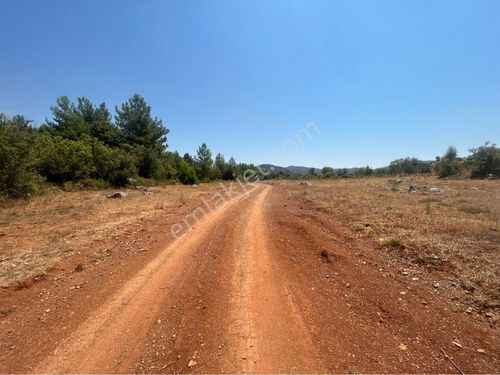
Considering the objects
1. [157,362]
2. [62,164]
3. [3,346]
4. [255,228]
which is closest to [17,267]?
[3,346]

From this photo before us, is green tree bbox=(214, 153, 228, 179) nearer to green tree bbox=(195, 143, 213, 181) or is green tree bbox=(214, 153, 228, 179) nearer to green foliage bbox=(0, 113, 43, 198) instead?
green tree bbox=(195, 143, 213, 181)

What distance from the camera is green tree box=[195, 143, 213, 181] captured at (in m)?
49.4

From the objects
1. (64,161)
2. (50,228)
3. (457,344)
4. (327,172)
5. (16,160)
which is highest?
(64,161)

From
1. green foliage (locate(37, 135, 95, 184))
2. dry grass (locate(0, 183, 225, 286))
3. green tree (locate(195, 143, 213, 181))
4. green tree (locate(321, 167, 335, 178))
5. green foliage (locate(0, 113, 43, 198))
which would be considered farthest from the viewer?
green tree (locate(321, 167, 335, 178))

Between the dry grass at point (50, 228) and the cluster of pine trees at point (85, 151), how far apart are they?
7.92ft

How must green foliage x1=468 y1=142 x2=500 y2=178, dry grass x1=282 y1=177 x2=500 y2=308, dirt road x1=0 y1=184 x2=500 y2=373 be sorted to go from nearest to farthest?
1. dirt road x1=0 y1=184 x2=500 y2=373
2. dry grass x1=282 y1=177 x2=500 y2=308
3. green foliage x1=468 y1=142 x2=500 y2=178

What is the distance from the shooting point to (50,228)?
888 centimetres

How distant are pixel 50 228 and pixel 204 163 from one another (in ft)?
140

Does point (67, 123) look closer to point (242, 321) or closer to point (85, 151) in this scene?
point (85, 151)

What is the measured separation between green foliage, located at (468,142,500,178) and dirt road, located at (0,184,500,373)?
144 ft

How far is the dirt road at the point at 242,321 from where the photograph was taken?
3012mm

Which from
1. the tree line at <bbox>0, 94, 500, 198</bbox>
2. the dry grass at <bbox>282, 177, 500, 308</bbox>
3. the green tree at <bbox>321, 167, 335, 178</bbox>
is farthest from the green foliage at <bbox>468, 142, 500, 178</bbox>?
the green tree at <bbox>321, 167, 335, 178</bbox>

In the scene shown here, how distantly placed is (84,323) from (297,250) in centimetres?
507

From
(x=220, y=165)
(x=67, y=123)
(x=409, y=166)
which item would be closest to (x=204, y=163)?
(x=220, y=165)
